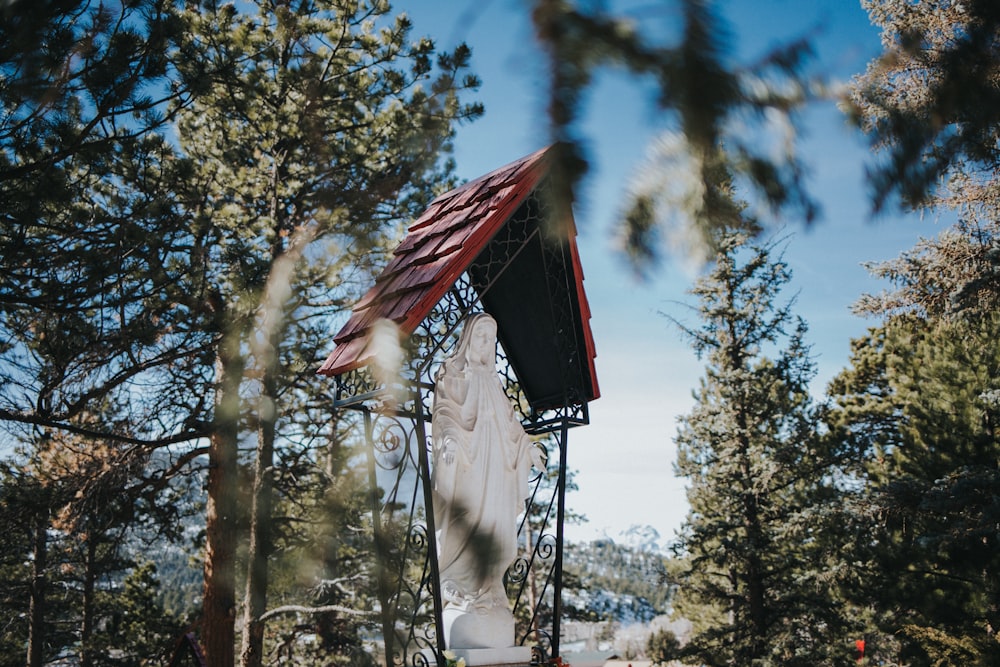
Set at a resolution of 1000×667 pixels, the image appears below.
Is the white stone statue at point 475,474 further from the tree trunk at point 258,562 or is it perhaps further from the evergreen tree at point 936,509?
the evergreen tree at point 936,509

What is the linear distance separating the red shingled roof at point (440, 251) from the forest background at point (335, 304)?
0.49 meters

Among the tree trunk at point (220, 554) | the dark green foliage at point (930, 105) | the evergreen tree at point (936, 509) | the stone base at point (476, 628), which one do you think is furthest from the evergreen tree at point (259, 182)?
the evergreen tree at point (936, 509)

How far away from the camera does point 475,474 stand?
17.4ft

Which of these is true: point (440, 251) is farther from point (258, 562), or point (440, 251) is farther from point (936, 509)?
point (936, 509)

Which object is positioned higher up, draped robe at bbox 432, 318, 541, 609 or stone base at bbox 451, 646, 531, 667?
draped robe at bbox 432, 318, 541, 609

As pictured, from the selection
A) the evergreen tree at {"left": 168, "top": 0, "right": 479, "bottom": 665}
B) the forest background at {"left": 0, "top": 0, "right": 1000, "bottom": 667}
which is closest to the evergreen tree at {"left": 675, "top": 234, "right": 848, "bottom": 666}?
the forest background at {"left": 0, "top": 0, "right": 1000, "bottom": 667}

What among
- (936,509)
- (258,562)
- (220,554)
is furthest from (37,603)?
(936,509)

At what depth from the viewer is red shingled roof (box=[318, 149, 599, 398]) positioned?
15.4 feet

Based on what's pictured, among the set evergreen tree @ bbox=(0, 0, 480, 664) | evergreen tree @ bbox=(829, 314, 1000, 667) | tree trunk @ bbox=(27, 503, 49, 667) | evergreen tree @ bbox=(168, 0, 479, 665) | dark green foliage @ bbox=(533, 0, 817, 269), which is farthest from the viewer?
tree trunk @ bbox=(27, 503, 49, 667)

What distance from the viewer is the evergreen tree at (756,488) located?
49.9 ft

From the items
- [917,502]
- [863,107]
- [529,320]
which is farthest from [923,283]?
[863,107]

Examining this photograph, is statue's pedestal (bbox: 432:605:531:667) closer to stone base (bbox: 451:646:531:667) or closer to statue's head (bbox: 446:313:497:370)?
stone base (bbox: 451:646:531:667)

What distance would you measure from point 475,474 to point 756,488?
12.2 meters

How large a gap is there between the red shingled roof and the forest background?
0.49 metres
